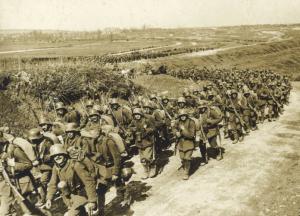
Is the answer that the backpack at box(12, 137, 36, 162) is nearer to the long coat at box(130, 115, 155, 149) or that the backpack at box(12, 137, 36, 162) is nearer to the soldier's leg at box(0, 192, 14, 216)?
A: the soldier's leg at box(0, 192, 14, 216)

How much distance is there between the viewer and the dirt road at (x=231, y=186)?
870 centimetres

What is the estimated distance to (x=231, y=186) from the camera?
9992 mm

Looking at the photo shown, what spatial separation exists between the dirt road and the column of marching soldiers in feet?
1.51

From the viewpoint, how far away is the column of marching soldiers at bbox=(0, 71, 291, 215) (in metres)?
6.87

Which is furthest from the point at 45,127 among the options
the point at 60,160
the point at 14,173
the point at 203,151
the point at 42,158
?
the point at 203,151

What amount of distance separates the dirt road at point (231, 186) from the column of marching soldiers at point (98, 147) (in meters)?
0.46

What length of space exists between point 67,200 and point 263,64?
5555 cm

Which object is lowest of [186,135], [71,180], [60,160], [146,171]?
[146,171]

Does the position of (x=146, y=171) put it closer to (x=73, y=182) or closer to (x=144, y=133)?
(x=144, y=133)

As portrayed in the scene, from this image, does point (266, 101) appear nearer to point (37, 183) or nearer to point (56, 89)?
point (56, 89)

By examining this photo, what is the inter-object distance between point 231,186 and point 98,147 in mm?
3683

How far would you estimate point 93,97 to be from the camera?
2167 centimetres

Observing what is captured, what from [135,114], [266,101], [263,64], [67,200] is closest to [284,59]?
[263,64]

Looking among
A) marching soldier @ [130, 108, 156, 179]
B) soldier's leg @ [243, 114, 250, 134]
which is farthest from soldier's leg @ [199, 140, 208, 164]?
soldier's leg @ [243, 114, 250, 134]
